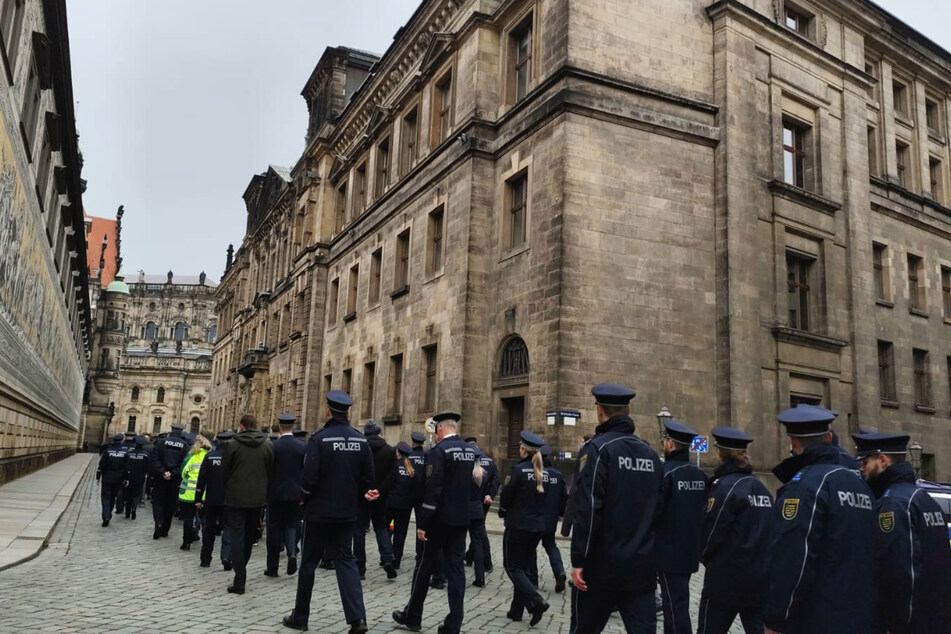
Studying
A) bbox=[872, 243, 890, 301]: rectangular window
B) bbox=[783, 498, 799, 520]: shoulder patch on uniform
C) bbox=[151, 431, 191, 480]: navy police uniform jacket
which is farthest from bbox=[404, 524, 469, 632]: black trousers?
bbox=[872, 243, 890, 301]: rectangular window

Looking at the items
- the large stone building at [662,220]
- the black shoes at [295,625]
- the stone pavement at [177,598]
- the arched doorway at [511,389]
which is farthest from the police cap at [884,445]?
the arched doorway at [511,389]

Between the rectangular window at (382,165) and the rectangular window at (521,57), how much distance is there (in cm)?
944

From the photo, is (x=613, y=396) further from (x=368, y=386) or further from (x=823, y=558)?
(x=368, y=386)

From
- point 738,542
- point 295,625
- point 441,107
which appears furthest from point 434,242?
point 738,542

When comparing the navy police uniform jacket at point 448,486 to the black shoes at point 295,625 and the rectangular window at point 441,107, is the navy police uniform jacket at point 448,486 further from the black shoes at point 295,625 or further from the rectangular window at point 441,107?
the rectangular window at point 441,107

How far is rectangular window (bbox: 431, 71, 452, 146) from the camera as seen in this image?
2683 cm

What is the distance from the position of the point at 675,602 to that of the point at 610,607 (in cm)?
177

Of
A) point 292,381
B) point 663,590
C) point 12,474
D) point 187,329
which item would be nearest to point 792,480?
point 663,590

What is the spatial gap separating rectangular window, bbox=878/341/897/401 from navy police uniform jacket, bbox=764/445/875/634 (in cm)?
2408

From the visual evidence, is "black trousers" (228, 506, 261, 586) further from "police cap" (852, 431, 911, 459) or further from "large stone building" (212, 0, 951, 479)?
"large stone building" (212, 0, 951, 479)

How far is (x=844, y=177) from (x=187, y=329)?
104622 mm

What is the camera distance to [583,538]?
5.05m

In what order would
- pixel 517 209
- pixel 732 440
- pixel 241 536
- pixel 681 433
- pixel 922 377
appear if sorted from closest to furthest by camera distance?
1. pixel 732 440
2. pixel 681 433
3. pixel 241 536
4. pixel 517 209
5. pixel 922 377

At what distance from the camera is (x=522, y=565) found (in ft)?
27.6
